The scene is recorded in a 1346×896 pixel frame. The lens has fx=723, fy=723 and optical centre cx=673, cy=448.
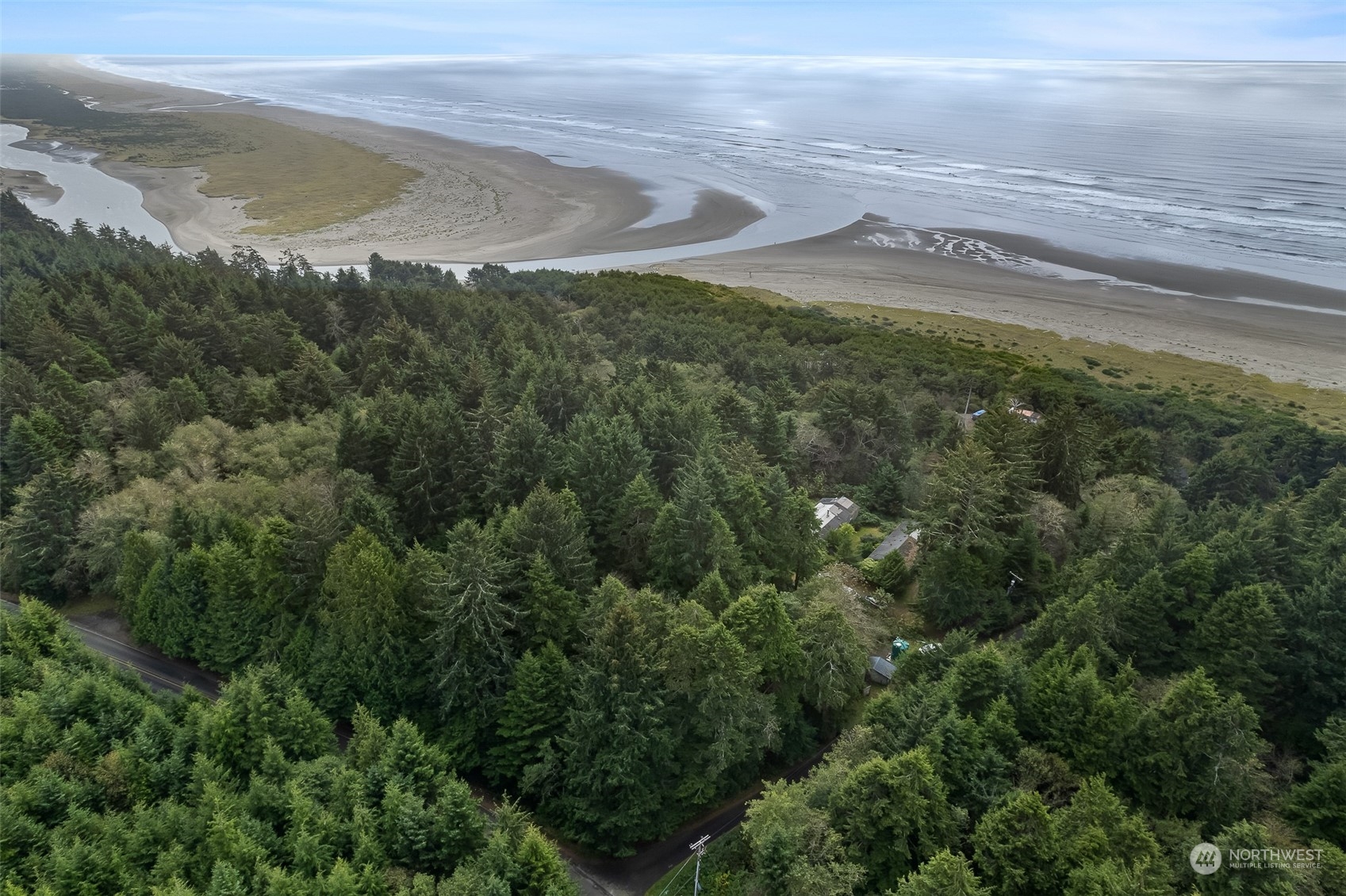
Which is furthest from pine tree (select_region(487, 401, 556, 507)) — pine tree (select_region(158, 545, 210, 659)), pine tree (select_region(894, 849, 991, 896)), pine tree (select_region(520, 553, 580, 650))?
pine tree (select_region(894, 849, 991, 896))

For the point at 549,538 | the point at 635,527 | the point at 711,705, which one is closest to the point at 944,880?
the point at 711,705

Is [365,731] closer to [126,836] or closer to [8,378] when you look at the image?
[126,836]

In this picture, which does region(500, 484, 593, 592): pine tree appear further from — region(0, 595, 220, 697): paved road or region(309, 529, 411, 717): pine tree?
region(0, 595, 220, 697): paved road

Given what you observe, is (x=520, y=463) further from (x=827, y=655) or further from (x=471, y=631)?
(x=827, y=655)

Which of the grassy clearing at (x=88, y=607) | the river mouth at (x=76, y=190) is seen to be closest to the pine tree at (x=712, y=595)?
the grassy clearing at (x=88, y=607)

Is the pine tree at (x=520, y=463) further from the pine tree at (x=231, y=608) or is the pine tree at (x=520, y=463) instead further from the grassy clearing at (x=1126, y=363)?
the grassy clearing at (x=1126, y=363)

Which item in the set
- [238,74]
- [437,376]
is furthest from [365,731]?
[238,74]
